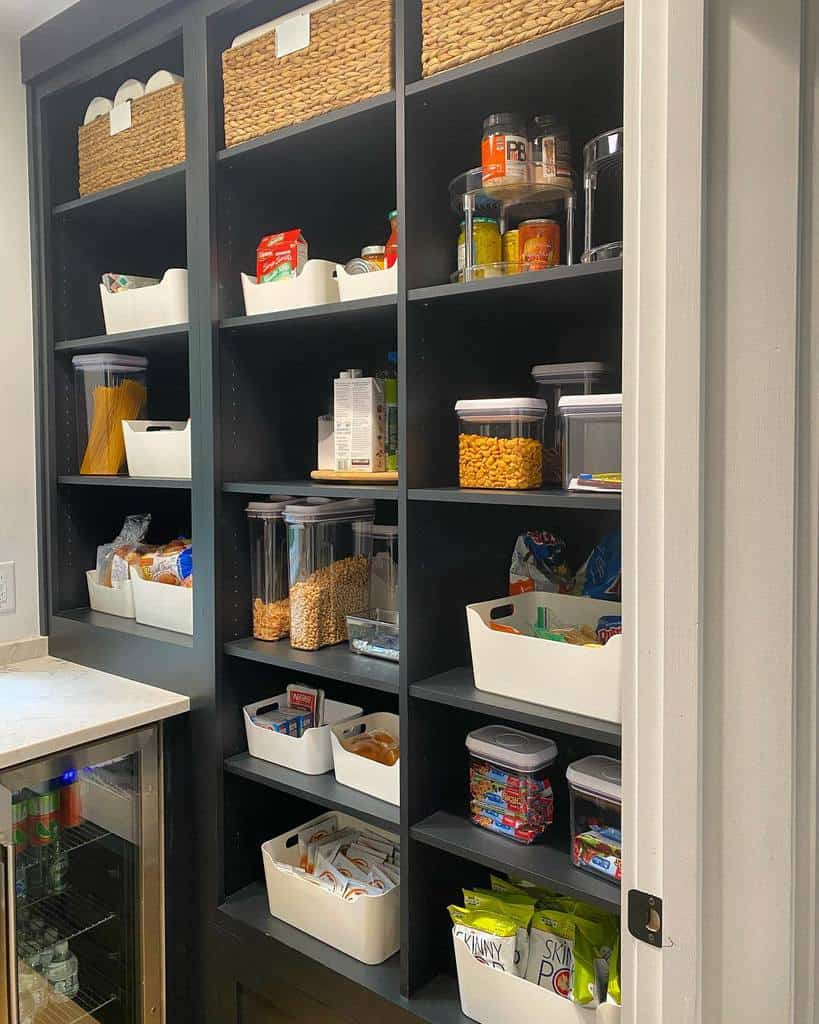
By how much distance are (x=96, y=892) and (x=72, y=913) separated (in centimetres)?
7

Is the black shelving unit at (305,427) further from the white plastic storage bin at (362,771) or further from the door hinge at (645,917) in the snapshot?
the door hinge at (645,917)

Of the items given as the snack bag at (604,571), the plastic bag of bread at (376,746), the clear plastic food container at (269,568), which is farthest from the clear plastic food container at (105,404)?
the snack bag at (604,571)

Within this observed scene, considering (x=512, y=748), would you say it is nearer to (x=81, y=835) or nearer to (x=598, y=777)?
(x=598, y=777)

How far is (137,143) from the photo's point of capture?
1972 millimetres

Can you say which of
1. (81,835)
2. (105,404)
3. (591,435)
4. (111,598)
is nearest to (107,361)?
(105,404)

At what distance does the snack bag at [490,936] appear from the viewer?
1405mm

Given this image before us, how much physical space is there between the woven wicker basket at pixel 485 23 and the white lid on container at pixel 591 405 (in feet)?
1.87

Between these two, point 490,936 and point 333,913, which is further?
point 333,913

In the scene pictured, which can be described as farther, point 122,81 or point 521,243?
point 122,81

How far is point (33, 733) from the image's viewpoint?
1.66 m

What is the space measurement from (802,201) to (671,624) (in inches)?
18.8

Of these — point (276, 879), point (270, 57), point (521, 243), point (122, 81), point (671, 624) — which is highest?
point (122, 81)

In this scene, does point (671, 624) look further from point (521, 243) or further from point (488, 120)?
point (488, 120)

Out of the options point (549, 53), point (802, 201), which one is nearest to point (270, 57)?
point (549, 53)
